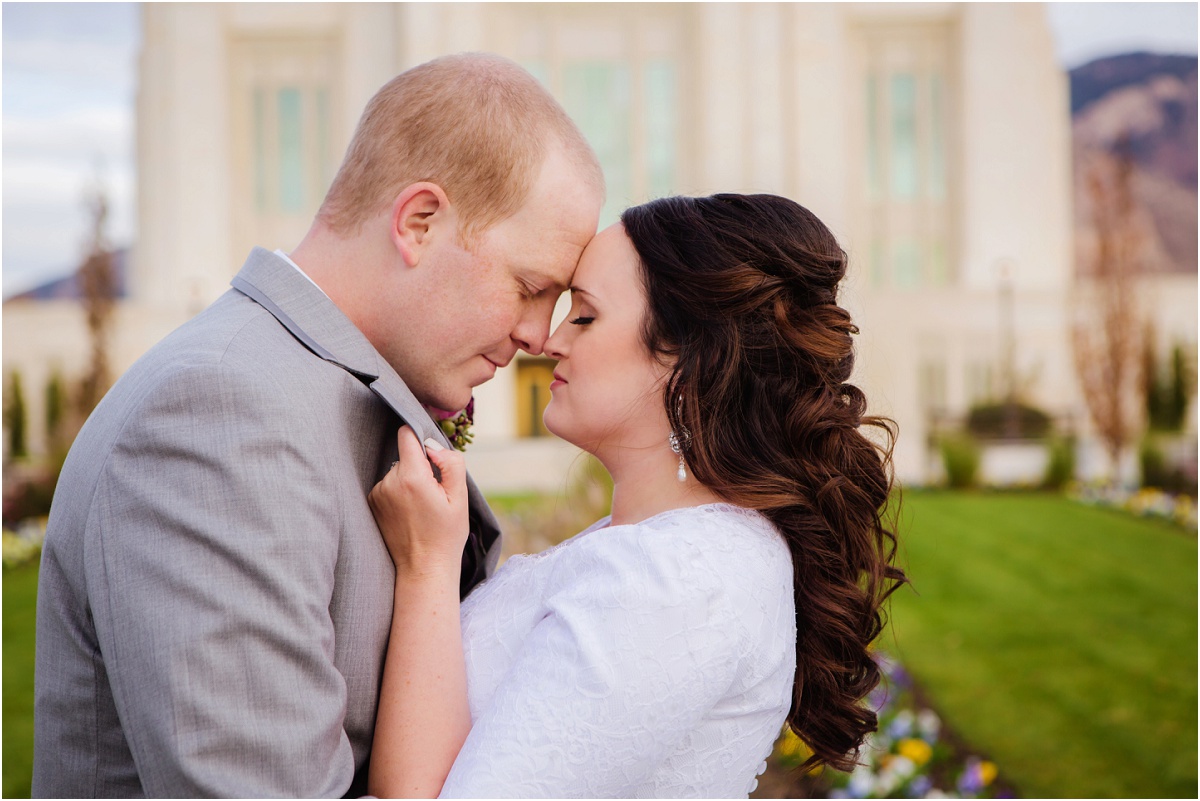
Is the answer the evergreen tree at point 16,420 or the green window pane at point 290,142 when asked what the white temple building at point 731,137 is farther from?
the evergreen tree at point 16,420

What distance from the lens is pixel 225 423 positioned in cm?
175

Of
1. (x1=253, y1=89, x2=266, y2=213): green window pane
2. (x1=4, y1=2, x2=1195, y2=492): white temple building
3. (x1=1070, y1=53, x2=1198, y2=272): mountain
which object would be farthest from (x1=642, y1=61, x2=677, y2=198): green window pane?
(x1=1070, y1=53, x2=1198, y2=272): mountain

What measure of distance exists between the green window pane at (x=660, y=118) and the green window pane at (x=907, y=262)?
765 centimetres

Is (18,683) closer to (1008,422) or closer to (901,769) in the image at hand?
(901,769)

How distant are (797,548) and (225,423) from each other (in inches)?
54.9

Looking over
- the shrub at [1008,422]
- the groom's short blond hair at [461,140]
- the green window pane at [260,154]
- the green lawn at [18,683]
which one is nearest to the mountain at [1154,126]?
the shrub at [1008,422]

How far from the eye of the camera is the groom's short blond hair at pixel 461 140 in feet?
7.28

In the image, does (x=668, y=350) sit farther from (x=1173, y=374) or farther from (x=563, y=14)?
(x=563, y=14)

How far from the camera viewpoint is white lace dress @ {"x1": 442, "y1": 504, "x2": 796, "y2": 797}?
1.93 m

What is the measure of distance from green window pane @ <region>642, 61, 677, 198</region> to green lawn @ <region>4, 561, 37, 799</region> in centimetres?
2157

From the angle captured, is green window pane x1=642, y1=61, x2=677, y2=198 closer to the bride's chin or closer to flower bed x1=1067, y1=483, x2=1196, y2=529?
flower bed x1=1067, y1=483, x2=1196, y2=529

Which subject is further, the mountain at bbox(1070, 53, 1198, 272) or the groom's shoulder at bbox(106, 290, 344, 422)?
the mountain at bbox(1070, 53, 1198, 272)

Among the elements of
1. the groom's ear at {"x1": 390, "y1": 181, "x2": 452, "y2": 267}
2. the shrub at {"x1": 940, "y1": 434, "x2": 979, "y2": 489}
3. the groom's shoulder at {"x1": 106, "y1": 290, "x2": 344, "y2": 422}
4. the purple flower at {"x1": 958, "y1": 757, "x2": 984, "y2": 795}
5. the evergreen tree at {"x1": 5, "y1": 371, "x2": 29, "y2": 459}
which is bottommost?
the purple flower at {"x1": 958, "y1": 757, "x2": 984, "y2": 795}

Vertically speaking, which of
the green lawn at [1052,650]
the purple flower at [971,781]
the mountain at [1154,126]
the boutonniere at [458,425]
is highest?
the mountain at [1154,126]
